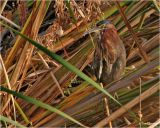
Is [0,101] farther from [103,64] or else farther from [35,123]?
[103,64]

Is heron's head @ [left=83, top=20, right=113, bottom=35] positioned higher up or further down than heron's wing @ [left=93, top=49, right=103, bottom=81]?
higher up

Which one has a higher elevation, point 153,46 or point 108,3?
point 108,3

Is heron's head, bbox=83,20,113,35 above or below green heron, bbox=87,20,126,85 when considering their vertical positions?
above

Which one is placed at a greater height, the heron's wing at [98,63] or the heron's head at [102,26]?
the heron's head at [102,26]

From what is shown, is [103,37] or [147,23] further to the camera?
[147,23]

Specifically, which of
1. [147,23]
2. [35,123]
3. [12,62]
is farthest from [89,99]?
[147,23]

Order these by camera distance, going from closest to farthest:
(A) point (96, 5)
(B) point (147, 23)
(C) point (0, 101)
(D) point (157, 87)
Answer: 1. (D) point (157, 87)
2. (A) point (96, 5)
3. (C) point (0, 101)
4. (B) point (147, 23)

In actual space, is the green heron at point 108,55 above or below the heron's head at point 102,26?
below

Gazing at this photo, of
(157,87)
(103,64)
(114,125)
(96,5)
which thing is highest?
(96,5)
